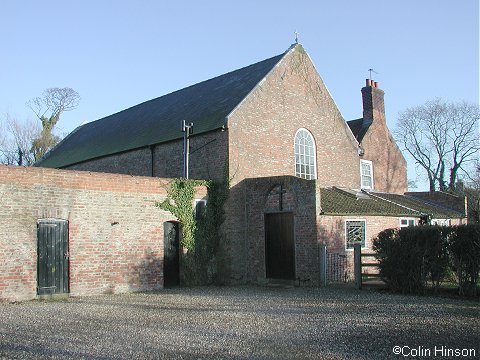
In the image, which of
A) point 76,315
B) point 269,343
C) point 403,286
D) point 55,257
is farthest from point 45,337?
point 403,286

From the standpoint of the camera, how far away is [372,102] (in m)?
31.9

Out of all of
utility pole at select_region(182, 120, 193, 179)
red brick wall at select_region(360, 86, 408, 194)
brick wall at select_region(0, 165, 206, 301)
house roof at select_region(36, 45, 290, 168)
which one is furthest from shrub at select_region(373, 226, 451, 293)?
red brick wall at select_region(360, 86, 408, 194)

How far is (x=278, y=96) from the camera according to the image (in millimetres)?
22031

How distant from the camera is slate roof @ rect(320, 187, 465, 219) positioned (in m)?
19.4

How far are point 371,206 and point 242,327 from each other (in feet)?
39.7

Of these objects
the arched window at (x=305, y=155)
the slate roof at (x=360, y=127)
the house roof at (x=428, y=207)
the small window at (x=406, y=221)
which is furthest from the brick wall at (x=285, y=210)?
the slate roof at (x=360, y=127)

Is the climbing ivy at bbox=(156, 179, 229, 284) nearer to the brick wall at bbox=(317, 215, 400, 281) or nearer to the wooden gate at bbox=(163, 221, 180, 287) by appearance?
the wooden gate at bbox=(163, 221, 180, 287)

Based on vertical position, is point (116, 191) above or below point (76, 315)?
above

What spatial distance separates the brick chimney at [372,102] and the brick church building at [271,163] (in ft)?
17.6

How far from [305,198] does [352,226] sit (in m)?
3.16

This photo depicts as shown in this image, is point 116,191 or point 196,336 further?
point 116,191

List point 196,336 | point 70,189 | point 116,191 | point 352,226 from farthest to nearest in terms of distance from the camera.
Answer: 1. point 352,226
2. point 116,191
3. point 70,189
4. point 196,336

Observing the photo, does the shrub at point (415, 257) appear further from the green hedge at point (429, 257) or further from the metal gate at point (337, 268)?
the metal gate at point (337, 268)

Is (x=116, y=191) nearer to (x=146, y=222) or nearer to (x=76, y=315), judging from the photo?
(x=146, y=222)
